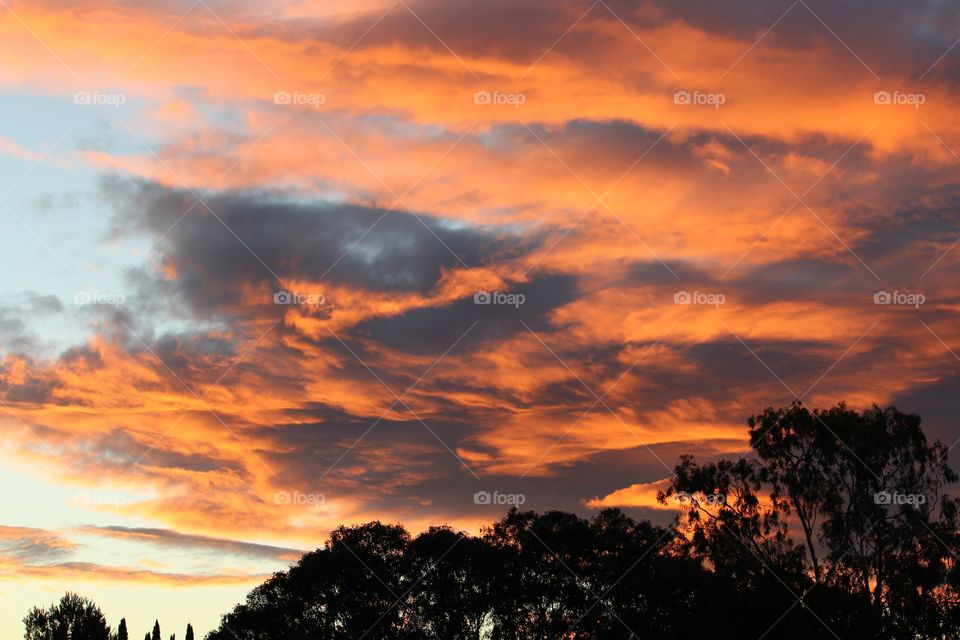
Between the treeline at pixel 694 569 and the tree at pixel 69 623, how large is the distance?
3410cm

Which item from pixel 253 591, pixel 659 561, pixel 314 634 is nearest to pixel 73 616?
pixel 253 591

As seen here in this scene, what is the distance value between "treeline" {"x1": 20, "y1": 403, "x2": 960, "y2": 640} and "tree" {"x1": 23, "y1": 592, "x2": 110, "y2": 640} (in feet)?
112

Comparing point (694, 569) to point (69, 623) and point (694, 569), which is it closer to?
point (694, 569)

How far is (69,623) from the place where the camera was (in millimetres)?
140000

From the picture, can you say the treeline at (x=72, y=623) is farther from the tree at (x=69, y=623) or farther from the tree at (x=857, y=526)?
the tree at (x=857, y=526)

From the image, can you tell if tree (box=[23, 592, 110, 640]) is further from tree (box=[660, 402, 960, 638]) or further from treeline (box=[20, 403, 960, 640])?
tree (box=[660, 402, 960, 638])

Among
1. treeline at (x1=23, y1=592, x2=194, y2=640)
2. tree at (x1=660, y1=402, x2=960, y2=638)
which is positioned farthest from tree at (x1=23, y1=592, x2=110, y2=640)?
tree at (x1=660, y1=402, x2=960, y2=638)

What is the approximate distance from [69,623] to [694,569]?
9236cm

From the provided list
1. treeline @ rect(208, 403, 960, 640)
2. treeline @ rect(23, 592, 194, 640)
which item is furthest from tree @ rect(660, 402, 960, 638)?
treeline @ rect(23, 592, 194, 640)

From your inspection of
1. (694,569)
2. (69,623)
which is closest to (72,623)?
(69,623)

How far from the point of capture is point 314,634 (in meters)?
106

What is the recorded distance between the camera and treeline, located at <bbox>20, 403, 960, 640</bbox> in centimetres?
7725

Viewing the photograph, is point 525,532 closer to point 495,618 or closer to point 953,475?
point 495,618

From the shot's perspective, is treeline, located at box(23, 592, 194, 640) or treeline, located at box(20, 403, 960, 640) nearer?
treeline, located at box(20, 403, 960, 640)
